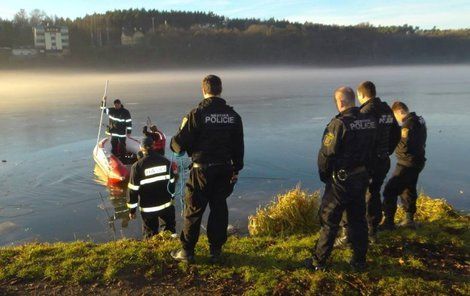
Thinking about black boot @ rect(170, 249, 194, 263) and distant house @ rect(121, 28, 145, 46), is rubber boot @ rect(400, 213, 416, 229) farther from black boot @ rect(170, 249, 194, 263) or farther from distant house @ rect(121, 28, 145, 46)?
distant house @ rect(121, 28, 145, 46)

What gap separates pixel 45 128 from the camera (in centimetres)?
1630

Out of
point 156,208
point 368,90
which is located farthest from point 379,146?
point 156,208

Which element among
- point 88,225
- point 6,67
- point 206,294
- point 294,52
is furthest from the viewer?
point 294,52

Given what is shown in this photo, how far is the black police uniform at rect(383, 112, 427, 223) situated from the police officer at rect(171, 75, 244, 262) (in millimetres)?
1909

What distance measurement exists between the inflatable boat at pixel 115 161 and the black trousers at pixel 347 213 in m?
6.09

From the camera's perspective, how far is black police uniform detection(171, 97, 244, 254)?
389 centimetres

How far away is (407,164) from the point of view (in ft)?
15.9

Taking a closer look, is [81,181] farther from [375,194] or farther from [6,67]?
[6,67]

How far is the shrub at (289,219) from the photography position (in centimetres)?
564

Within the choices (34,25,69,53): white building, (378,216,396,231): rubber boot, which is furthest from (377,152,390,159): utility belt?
(34,25,69,53): white building

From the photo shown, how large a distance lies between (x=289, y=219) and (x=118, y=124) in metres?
5.87

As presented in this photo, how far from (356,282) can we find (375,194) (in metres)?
1.17

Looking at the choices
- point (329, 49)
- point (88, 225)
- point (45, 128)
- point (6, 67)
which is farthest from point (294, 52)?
point (88, 225)

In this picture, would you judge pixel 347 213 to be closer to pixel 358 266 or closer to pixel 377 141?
pixel 358 266
